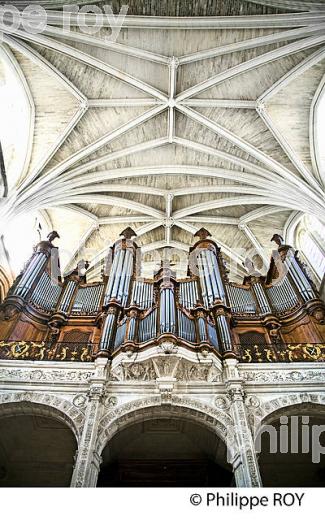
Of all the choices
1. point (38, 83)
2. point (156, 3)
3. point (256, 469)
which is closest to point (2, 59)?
point (38, 83)

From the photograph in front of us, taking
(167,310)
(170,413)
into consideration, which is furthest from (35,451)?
(167,310)

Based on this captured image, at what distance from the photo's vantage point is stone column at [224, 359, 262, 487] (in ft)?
22.3

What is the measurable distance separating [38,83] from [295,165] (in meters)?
11.2

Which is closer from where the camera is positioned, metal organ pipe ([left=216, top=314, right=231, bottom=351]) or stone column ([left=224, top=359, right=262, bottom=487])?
stone column ([left=224, top=359, right=262, bottom=487])

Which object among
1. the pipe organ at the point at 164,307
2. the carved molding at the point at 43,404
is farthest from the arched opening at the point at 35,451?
the pipe organ at the point at 164,307

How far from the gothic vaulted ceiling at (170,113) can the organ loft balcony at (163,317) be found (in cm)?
297

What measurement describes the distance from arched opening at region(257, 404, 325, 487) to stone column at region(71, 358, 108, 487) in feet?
12.1

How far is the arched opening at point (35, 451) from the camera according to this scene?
8.73m

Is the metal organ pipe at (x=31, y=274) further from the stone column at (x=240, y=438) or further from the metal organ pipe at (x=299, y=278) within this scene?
the metal organ pipe at (x=299, y=278)

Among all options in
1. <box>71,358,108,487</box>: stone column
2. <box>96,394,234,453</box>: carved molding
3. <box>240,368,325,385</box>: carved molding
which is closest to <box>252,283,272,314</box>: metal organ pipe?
<box>240,368,325,385</box>: carved molding

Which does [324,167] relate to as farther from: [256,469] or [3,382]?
[3,382]

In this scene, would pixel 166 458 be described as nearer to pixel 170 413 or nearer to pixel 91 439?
pixel 170 413

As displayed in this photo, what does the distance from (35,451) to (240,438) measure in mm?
5027

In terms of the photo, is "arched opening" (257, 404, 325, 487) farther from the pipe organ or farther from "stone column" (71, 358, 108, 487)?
"stone column" (71, 358, 108, 487)
